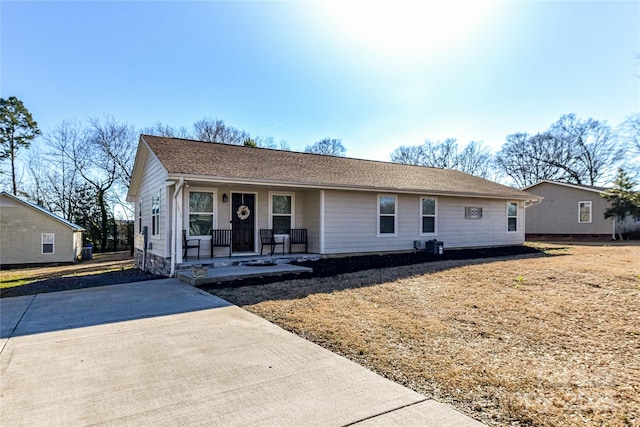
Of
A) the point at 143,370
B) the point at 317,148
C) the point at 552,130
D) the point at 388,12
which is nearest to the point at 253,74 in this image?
the point at 388,12

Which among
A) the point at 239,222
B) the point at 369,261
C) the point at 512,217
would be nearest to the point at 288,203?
the point at 239,222

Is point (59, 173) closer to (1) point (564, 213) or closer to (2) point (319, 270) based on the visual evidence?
(2) point (319, 270)

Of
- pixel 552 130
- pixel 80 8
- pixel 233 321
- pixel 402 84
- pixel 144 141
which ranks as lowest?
pixel 233 321

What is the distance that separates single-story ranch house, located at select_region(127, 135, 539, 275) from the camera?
372 inches

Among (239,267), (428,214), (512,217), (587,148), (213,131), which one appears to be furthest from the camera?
(587,148)

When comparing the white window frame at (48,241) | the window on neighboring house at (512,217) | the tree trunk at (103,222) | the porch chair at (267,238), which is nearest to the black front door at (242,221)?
the porch chair at (267,238)

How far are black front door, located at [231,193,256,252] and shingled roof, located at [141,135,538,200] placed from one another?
989 mm

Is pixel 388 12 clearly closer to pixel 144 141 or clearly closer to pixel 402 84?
pixel 402 84

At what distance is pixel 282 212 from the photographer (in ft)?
36.6

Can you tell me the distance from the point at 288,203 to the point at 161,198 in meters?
3.71

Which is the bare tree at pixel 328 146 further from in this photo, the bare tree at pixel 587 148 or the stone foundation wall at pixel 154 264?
the stone foundation wall at pixel 154 264

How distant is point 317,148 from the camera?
33.8 meters

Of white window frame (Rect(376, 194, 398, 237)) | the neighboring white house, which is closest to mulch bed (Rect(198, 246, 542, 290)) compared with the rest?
white window frame (Rect(376, 194, 398, 237))

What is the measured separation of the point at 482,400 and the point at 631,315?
3.52 metres
